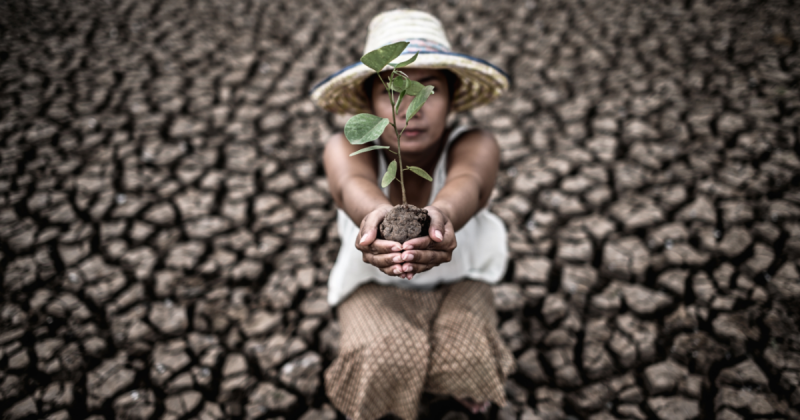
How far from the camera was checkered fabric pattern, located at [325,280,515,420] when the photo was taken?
122cm

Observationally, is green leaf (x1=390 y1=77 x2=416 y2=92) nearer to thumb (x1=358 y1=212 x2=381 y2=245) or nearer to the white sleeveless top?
thumb (x1=358 y1=212 x2=381 y2=245)

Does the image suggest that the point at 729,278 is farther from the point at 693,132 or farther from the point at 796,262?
the point at 693,132

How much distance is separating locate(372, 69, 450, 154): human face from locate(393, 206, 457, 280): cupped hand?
11.4 inches

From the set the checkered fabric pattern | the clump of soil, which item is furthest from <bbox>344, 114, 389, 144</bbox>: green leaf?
the checkered fabric pattern

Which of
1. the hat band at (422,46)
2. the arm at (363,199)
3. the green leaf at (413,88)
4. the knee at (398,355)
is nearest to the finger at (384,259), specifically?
the arm at (363,199)

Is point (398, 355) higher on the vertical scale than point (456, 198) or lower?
lower

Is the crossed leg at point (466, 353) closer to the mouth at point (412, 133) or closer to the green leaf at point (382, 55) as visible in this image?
the mouth at point (412, 133)

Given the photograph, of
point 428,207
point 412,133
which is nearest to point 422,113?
point 412,133

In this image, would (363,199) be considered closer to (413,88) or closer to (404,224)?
(404,224)

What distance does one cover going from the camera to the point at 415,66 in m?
1.08

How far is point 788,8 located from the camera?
3188 mm

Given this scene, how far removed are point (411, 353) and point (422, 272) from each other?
247mm

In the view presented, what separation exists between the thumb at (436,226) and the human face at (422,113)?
309mm

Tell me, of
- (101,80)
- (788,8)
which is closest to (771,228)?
(788,8)
